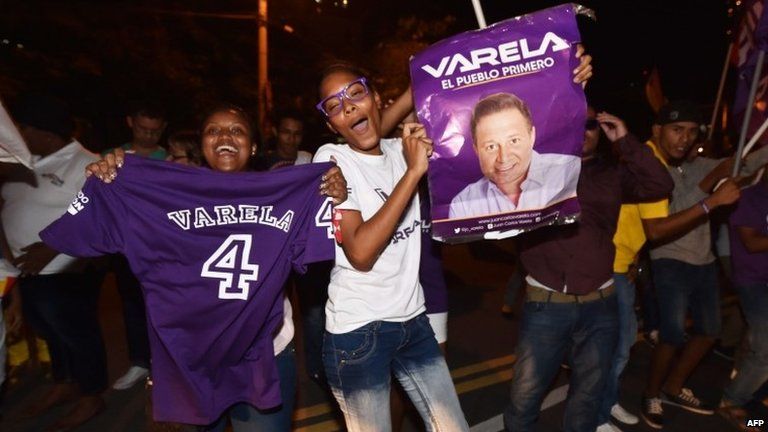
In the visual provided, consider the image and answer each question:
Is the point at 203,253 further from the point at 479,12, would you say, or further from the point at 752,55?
the point at 752,55

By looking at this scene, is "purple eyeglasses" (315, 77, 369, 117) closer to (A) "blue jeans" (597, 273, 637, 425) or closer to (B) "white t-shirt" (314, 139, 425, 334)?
(B) "white t-shirt" (314, 139, 425, 334)

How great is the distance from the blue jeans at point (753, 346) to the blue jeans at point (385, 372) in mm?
2999

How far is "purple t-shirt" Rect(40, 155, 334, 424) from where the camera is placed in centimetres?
281

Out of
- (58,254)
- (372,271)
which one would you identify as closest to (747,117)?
(372,271)

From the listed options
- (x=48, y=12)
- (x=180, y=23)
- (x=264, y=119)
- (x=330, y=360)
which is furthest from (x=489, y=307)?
(x=180, y=23)

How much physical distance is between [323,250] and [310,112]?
16.4m

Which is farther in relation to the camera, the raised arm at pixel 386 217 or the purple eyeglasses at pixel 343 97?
the purple eyeglasses at pixel 343 97

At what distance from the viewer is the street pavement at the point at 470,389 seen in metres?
4.68

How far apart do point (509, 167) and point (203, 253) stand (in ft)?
4.88

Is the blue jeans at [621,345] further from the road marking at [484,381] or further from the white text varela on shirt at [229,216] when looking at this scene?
the white text varela on shirt at [229,216]

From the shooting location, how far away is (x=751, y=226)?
451cm

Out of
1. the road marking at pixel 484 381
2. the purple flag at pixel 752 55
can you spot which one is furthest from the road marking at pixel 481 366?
the purple flag at pixel 752 55

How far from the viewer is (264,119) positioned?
1447 cm

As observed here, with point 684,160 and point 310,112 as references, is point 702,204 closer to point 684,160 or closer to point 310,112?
point 684,160
